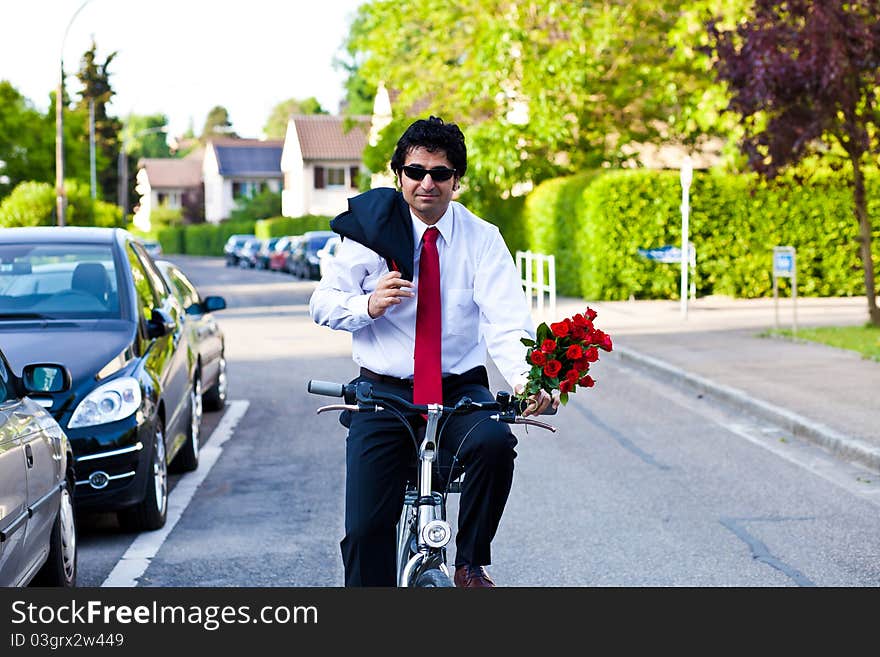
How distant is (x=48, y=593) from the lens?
15.5 ft

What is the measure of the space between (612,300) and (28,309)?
21362 millimetres

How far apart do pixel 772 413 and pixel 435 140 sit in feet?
27.6

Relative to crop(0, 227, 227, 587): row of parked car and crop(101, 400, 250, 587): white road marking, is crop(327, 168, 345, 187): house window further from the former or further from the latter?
crop(0, 227, 227, 587): row of parked car

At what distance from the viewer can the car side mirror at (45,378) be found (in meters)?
6.09

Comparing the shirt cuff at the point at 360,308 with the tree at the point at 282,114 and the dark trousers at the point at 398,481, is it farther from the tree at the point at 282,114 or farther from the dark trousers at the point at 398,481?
the tree at the point at 282,114

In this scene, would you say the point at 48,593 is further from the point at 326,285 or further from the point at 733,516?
the point at 733,516

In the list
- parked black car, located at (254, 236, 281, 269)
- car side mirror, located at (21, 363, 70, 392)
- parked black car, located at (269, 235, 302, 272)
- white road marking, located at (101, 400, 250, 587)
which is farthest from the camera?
parked black car, located at (254, 236, 281, 269)

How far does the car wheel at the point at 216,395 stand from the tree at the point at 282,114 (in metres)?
143

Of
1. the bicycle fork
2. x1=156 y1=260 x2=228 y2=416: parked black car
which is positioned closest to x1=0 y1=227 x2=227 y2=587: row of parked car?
x1=156 y1=260 x2=228 y2=416: parked black car

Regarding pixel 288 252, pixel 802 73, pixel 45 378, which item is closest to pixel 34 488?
pixel 45 378

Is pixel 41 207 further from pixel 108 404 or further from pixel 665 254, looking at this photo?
pixel 108 404

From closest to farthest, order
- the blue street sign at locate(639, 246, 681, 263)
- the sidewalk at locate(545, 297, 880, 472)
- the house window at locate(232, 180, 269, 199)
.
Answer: the sidewalk at locate(545, 297, 880, 472)
the blue street sign at locate(639, 246, 681, 263)
the house window at locate(232, 180, 269, 199)

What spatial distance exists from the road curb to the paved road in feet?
0.37

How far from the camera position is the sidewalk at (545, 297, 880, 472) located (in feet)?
38.5
